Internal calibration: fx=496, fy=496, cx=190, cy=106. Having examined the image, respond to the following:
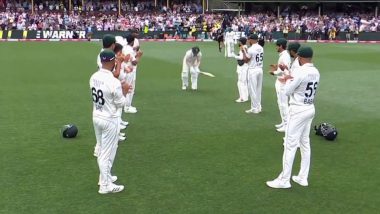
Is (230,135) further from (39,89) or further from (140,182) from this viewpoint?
(39,89)

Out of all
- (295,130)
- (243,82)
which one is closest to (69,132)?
(295,130)

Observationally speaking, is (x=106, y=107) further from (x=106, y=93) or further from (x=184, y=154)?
(x=184, y=154)

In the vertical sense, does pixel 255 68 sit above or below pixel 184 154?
above

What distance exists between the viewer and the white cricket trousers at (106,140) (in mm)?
7839

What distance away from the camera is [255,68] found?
14484 millimetres

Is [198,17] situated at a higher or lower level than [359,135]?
higher

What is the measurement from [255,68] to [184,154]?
491 cm

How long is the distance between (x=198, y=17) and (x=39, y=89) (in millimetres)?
38761

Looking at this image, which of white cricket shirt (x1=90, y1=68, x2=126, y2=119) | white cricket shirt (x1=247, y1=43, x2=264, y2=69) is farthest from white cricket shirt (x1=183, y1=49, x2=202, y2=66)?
white cricket shirt (x1=90, y1=68, x2=126, y2=119)

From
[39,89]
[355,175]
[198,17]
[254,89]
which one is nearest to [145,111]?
[254,89]

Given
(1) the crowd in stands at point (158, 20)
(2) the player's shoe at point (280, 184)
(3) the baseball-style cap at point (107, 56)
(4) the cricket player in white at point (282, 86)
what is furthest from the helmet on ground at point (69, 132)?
(1) the crowd in stands at point (158, 20)

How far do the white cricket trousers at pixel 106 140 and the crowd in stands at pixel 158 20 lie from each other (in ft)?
129

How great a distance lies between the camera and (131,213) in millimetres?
7422

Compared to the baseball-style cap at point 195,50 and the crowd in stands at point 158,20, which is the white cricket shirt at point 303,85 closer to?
the baseball-style cap at point 195,50
